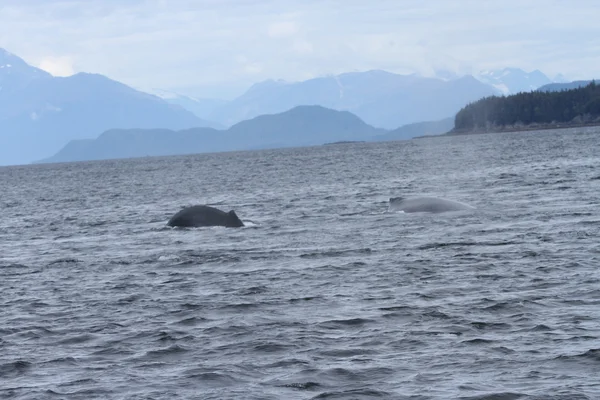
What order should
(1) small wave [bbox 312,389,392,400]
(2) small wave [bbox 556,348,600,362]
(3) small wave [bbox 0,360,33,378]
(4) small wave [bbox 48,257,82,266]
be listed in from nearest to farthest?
(1) small wave [bbox 312,389,392,400]
(2) small wave [bbox 556,348,600,362]
(3) small wave [bbox 0,360,33,378]
(4) small wave [bbox 48,257,82,266]

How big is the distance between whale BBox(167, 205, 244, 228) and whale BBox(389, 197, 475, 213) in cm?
687

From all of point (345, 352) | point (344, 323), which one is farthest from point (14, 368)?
point (344, 323)

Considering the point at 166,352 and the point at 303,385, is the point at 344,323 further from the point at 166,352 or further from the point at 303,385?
the point at 303,385

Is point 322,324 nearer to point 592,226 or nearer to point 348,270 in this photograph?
point 348,270

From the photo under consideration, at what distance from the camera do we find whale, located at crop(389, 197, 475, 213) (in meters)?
36.7

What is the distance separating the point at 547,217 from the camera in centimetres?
3241

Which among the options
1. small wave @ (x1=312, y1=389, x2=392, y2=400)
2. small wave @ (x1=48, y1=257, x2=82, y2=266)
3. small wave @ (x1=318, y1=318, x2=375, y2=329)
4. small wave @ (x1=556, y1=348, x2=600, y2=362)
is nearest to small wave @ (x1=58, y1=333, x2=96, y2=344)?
small wave @ (x1=318, y1=318, x2=375, y2=329)

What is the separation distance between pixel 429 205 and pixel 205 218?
29.1 feet

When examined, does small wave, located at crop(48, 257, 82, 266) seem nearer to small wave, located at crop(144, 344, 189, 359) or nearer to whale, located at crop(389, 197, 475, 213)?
small wave, located at crop(144, 344, 189, 359)

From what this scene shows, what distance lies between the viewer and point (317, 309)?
60.2 ft

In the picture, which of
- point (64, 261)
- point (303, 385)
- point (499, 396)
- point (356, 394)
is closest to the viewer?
point (499, 396)

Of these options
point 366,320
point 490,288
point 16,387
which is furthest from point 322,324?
point 16,387

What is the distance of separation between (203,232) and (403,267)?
42.4 feet

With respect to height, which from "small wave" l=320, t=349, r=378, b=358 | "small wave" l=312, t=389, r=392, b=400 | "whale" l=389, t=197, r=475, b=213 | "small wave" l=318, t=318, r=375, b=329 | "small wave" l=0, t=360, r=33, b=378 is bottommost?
"small wave" l=312, t=389, r=392, b=400
